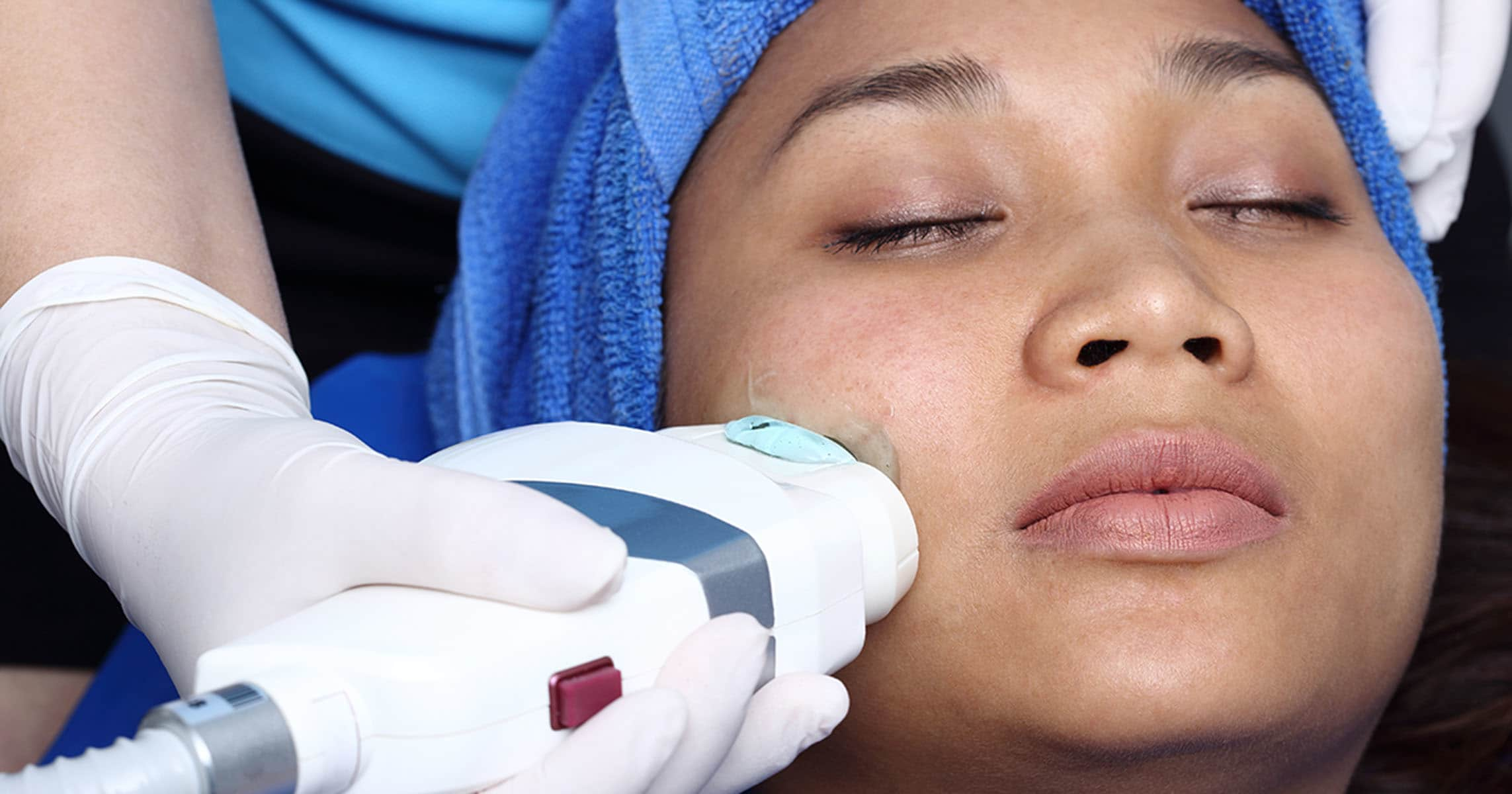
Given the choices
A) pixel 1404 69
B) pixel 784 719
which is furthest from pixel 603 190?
pixel 1404 69

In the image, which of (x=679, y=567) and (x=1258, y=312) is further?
(x=1258, y=312)

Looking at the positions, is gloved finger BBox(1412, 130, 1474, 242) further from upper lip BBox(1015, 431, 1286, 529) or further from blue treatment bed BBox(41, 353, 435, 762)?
blue treatment bed BBox(41, 353, 435, 762)

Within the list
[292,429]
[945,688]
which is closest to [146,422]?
[292,429]

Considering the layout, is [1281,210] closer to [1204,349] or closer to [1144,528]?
[1204,349]

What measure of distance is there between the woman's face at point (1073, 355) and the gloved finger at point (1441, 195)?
11.1 inches

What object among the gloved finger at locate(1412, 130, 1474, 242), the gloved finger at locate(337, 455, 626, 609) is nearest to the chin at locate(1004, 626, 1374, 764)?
the gloved finger at locate(337, 455, 626, 609)

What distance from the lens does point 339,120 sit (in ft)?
5.50

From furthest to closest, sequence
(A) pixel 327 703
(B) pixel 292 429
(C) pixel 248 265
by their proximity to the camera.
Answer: (C) pixel 248 265
(B) pixel 292 429
(A) pixel 327 703

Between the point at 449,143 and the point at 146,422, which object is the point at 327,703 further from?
the point at 449,143

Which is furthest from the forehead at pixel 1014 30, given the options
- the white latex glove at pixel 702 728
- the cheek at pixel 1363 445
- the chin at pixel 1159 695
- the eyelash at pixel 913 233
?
the white latex glove at pixel 702 728

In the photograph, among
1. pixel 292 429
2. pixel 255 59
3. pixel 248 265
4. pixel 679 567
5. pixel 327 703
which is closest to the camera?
pixel 327 703

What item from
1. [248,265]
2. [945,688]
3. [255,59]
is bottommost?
[945,688]

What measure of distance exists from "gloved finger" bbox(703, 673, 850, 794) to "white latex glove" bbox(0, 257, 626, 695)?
157mm

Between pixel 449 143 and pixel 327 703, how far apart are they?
4.04 feet
